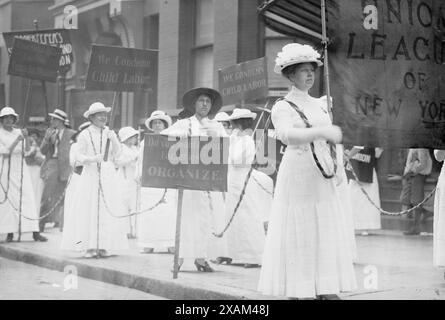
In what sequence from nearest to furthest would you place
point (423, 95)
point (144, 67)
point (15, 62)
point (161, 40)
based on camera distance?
1. point (423, 95)
2. point (144, 67)
3. point (15, 62)
4. point (161, 40)

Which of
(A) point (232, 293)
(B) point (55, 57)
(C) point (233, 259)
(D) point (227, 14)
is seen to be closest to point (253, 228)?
(C) point (233, 259)

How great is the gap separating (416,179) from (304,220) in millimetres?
7941

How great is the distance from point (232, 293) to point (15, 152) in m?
6.77

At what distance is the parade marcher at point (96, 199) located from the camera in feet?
36.2

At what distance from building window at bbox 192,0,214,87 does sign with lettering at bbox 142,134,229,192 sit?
9.19 metres

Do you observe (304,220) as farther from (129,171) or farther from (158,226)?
(129,171)

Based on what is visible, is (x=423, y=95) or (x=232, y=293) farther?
(x=232, y=293)

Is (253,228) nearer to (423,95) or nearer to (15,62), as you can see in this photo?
(423,95)

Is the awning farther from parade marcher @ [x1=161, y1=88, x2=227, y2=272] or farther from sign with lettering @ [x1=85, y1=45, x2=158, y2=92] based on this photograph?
sign with lettering @ [x1=85, y1=45, x2=158, y2=92]

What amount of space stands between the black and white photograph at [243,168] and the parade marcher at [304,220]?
12 mm

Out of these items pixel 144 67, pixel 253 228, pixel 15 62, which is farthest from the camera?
pixel 15 62

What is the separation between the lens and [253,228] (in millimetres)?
10094

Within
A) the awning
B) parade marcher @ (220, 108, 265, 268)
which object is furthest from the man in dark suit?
the awning
